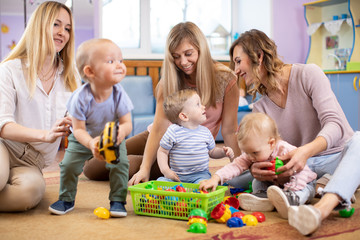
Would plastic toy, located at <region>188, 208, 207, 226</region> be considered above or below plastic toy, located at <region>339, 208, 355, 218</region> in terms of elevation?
above

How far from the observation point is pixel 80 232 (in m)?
1.40

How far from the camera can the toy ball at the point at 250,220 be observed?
146 centimetres

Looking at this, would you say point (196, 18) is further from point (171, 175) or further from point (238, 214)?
point (238, 214)

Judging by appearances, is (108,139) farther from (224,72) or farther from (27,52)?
(224,72)

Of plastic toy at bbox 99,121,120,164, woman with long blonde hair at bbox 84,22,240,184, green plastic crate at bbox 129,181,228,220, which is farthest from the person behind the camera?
woman with long blonde hair at bbox 84,22,240,184

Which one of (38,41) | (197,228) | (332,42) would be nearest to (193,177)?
(197,228)

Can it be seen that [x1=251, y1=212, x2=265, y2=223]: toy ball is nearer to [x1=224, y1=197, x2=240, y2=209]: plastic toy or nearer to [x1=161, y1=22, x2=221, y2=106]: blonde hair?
[x1=224, y1=197, x2=240, y2=209]: plastic toy

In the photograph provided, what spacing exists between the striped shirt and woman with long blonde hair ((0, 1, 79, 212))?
1.70 ft

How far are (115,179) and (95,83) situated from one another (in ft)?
1.27

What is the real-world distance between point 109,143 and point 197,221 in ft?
1.38

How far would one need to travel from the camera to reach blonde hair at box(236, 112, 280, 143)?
155 cm

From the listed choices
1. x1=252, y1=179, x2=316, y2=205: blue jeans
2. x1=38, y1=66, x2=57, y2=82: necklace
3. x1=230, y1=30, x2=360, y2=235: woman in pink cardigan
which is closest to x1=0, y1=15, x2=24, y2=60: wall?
x1=38, y1=66, x2=57, y2=82: necklace

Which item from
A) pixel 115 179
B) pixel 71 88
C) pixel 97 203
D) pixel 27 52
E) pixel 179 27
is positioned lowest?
pixel 97 203

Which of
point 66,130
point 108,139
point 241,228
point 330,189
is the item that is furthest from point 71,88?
point 330,189
